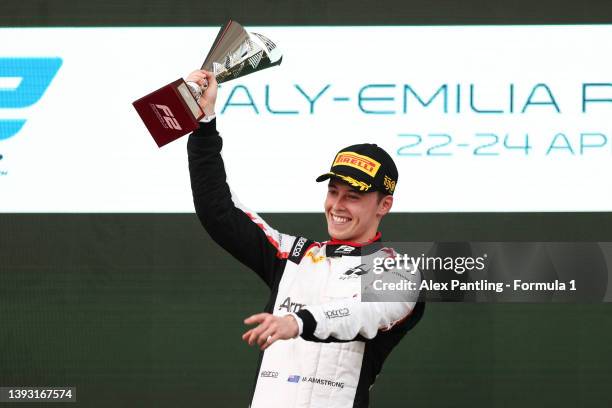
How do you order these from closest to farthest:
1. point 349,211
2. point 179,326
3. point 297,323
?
point 297,323 < point 349,211 < point 179,326

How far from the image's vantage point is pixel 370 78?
3.35m

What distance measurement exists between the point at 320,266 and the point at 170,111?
51 cm

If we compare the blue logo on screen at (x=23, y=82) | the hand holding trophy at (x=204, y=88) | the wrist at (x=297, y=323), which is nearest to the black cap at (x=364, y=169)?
the hand holding trophy at (x=204, y=88)

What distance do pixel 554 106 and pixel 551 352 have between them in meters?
0.86

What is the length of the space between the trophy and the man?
78 millimetres

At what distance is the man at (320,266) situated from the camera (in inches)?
84.9

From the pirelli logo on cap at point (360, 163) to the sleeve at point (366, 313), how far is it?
0.81 feet

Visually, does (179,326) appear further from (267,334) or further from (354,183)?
(267,334)

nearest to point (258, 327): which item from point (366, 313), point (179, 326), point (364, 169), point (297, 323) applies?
point (297, 323)

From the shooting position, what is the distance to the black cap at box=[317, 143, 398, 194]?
7.32 ft

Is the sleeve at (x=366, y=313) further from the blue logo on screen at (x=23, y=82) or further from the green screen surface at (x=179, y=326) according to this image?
the blue logo on screen at (x=23, y=82)

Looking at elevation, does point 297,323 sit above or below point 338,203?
below

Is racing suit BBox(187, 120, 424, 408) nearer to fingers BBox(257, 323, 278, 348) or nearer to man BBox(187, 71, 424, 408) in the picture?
man BBox(187, 71, 424, 408)

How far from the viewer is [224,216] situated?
2.26m
